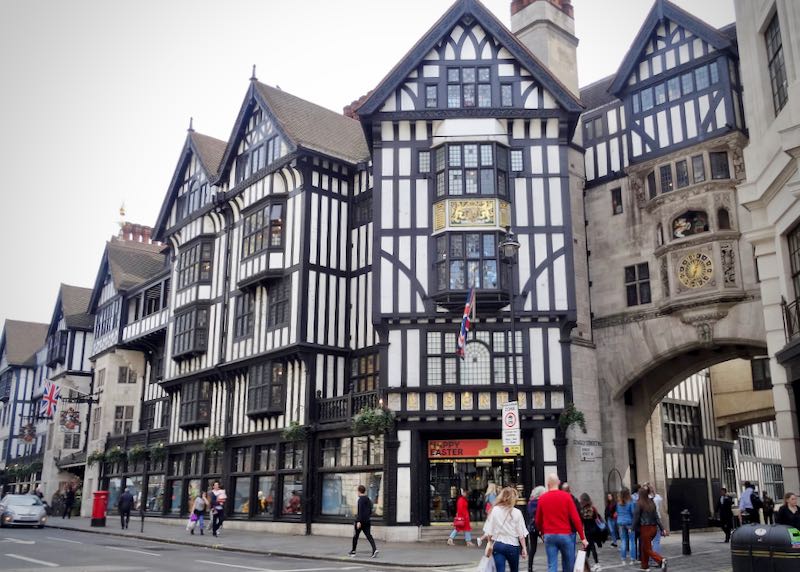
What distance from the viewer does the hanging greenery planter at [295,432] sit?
91.2 feet

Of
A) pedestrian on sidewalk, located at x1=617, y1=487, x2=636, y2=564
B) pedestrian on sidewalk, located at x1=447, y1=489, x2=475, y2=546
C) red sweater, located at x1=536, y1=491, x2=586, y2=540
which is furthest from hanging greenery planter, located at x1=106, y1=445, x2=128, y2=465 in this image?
red sweater, located at x1=536, y1=491, x2=586, y2=540

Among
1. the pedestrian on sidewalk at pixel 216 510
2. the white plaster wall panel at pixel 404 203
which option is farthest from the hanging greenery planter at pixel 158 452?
the white plaster wall panel at pixel 404 203

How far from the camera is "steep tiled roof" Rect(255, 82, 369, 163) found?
3091 centimetres

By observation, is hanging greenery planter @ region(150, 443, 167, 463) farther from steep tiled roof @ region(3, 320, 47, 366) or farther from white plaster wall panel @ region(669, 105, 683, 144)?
steep tiled roof @ region(3, 320, 47, 366)

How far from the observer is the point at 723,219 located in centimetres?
2583

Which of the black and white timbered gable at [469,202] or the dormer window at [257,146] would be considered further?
the dormer window at [257,146]

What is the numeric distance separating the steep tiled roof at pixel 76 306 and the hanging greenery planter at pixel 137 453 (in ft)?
51.0

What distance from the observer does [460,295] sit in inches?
991

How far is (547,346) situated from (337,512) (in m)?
9.39

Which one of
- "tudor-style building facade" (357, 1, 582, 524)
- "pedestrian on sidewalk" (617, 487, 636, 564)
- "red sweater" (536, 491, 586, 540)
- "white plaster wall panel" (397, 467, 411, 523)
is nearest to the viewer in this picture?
"red sweater" (536, 491, 586, 540)

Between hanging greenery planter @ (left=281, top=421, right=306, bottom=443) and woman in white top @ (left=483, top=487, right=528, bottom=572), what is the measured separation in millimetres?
18357

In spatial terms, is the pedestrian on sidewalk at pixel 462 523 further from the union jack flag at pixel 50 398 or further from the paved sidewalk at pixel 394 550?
the union jack flag at pixel 50 398

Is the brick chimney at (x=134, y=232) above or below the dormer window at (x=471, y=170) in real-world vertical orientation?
above

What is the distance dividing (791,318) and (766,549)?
7542mm
